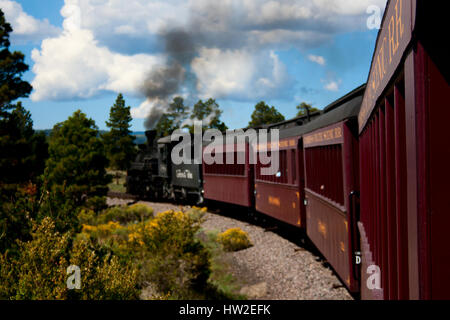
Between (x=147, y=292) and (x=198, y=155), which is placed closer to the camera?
(x=147, y=292)

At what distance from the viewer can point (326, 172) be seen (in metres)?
7.34

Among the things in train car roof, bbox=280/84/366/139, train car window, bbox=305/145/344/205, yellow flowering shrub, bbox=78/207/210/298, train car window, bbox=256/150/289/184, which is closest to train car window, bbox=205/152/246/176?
train car window, bbox=256/150/289/184

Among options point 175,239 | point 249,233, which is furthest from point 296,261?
point 249,233

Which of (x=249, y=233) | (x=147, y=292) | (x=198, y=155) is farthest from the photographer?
(x=198, y=155)

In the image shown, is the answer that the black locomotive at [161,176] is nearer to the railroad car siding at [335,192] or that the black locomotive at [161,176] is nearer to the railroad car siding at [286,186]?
the railroad car siding at [286,186]

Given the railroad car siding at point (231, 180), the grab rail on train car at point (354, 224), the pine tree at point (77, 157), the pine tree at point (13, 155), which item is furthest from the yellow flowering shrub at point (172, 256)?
the pine tree at point (13, 155)

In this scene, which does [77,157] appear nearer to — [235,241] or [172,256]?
[235,241]

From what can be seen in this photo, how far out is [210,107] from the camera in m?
53.1

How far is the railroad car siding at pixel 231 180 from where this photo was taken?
53.4 feet

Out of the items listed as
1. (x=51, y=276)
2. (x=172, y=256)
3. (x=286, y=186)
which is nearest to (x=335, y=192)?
(x=51, y=276)
